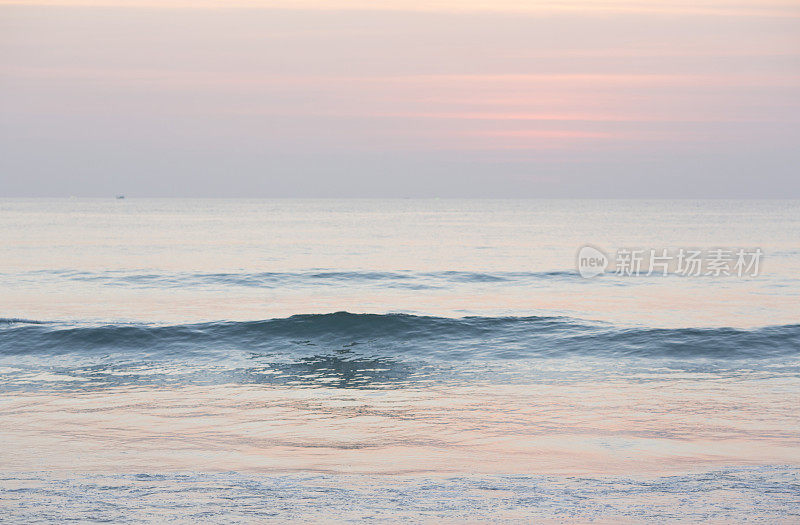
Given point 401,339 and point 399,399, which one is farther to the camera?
point 401,339

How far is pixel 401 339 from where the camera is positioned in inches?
858

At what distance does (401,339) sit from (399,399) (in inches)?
327

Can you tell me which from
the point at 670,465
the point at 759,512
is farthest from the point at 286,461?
the point at 759,512

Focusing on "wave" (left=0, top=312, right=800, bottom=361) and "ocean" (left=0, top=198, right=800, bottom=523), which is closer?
"ocean" (left=0, top=198, right=800, bottom=523)

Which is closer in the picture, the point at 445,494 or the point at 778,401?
the point at 445,494

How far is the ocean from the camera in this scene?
7586mm

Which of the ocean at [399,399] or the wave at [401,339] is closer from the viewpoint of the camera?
the ocean at [399,399]

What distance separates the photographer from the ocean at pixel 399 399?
7586 millimetres

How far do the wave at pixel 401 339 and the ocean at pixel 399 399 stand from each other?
0.10m

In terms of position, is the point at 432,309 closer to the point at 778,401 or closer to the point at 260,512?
the point at 778,401

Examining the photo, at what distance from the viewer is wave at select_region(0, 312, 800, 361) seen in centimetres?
1938

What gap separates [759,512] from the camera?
6988 millimetres

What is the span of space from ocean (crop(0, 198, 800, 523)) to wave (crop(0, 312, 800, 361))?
3.9 inches

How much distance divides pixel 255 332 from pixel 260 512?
15.1 m
